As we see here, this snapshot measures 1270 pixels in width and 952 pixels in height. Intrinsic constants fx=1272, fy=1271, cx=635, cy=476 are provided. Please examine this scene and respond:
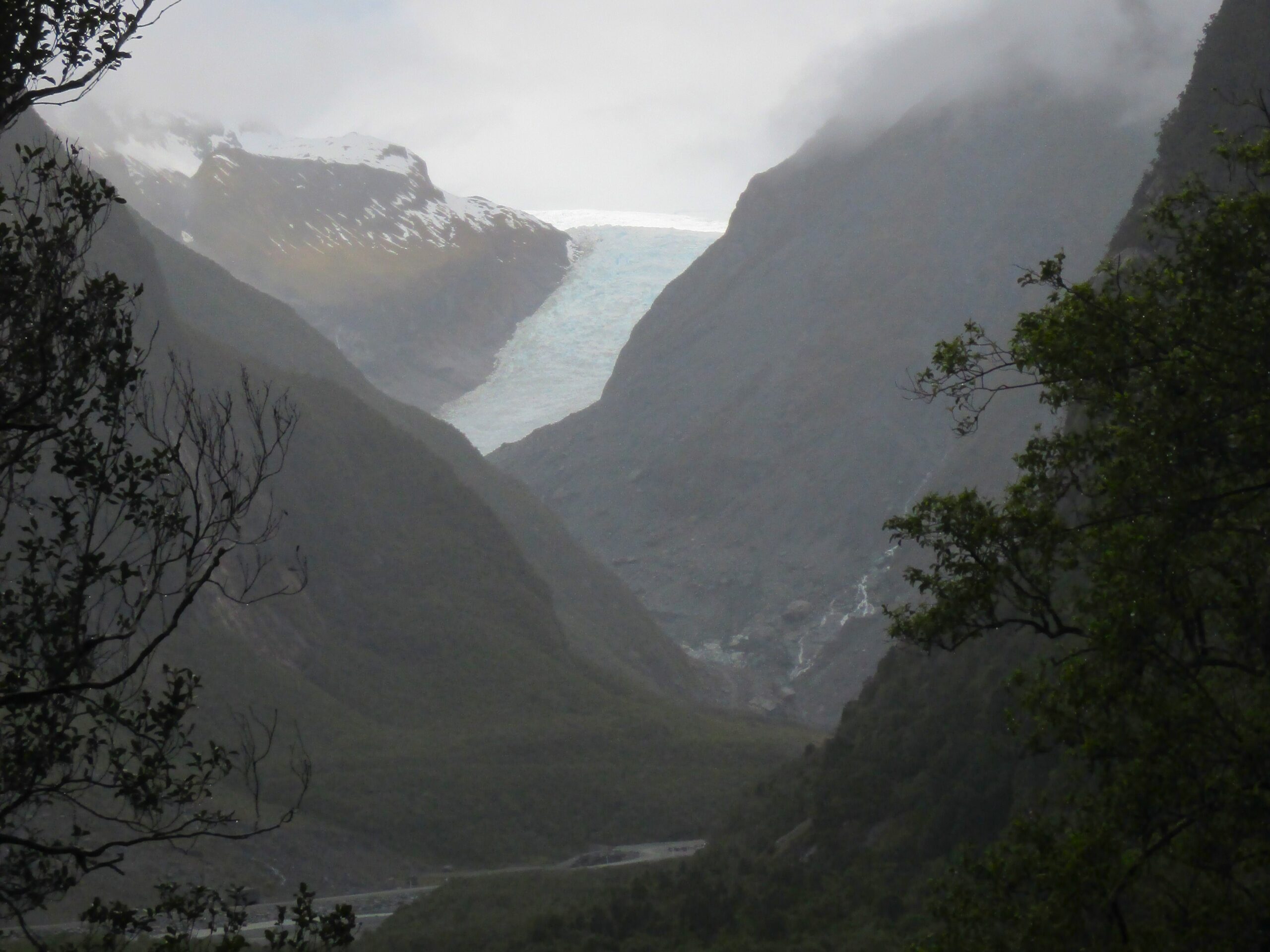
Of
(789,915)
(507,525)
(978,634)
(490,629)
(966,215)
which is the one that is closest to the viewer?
(978,634)

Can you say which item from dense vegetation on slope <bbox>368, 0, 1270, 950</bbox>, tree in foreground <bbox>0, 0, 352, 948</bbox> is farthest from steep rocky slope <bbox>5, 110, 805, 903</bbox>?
dense vegetation on slope <bbox>368, 0, 1270, 950</bbox>

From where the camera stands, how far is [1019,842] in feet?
31.4

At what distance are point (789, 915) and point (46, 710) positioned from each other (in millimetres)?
26125

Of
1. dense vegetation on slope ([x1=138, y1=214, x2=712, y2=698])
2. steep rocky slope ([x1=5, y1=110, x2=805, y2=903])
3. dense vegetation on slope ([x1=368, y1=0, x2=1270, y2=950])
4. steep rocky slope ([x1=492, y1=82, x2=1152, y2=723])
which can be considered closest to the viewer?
dense vegetation on slope ([x1=368, y1=0, x2=1270, y2=950])

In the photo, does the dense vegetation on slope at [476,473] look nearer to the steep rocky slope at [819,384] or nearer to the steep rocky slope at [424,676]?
the steep rocky slope at [424,676]

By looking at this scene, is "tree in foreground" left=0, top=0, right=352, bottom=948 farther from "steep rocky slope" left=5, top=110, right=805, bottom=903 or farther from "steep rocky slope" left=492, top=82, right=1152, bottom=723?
"steep rocky slope" left=492, top=82, right=1152, bottom=723

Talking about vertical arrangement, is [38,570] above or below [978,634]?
above

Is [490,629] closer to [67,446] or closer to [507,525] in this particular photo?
[507,525]

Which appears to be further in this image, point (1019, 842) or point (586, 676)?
point (586, 676)

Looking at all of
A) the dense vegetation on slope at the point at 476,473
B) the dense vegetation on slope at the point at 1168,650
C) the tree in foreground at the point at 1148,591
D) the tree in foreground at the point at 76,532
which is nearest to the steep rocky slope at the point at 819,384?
the dense vegetation on slope at the point at 476,473

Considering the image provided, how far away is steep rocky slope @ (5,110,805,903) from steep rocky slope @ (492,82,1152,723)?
71.2ft

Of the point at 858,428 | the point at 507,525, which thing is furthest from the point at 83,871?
the point at 858,428

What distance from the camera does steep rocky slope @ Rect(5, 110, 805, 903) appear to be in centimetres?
6469

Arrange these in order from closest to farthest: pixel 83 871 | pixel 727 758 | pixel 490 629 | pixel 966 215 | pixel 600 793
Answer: pixel 83 871
pixel 600 793
pixel 727 758
pixel 490 629
pixel 966 215
